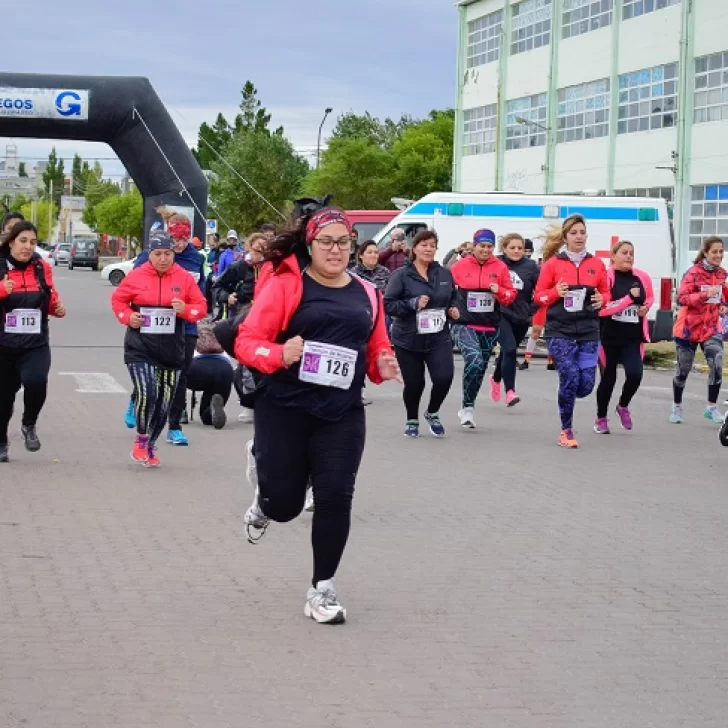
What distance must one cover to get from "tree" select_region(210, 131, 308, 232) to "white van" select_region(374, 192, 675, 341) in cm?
5746

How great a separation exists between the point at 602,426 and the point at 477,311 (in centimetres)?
165

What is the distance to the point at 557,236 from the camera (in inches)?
548

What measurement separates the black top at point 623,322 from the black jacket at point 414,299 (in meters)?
1.57

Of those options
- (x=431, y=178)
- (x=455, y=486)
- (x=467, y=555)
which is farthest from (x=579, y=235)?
(x=431, y=178)

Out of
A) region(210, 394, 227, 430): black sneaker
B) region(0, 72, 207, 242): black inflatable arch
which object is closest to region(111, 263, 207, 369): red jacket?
region(210, 394, 227, 430): black sneaker

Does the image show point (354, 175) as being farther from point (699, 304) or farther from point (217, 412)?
point (217, 412)

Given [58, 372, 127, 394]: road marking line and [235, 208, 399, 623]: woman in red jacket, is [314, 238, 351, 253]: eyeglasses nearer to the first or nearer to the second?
[235, 208, 399, 623]: woman in red jacket

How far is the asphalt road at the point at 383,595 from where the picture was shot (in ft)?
17.6

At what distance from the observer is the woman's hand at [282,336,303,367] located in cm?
645

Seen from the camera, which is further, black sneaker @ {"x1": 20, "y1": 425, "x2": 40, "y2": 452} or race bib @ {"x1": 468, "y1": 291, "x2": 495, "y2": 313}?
race bib @ {"x1": 468, "y1": 291, "x2": 495, "y2": 313}

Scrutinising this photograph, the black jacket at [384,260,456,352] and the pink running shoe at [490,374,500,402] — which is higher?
the black jacket at [384,260,456,352]

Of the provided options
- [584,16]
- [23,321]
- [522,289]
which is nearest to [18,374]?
[23,321]

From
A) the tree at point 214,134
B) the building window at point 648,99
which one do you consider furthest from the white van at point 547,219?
the tree at point 214,134

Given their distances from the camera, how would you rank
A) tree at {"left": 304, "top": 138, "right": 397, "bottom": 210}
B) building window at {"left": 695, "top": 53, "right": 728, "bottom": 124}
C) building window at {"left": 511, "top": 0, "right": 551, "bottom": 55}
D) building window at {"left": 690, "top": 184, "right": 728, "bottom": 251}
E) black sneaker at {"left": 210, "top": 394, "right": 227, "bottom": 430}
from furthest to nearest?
tree at {"left": 304, "top": 138, "right": 397, "bottom": 210} → building window at {"left": 511, "top": 0, "right": 551, "bottom": 55} → building window at {"left": 690, "top": 184, "right": 728, "bottom": 251} → building window at {"left": 695, "top": 53, "right": 728, "bottom": 124} → black sneaker at {"left": 210, "top": 394, "right": 227, "bottom": 430}
